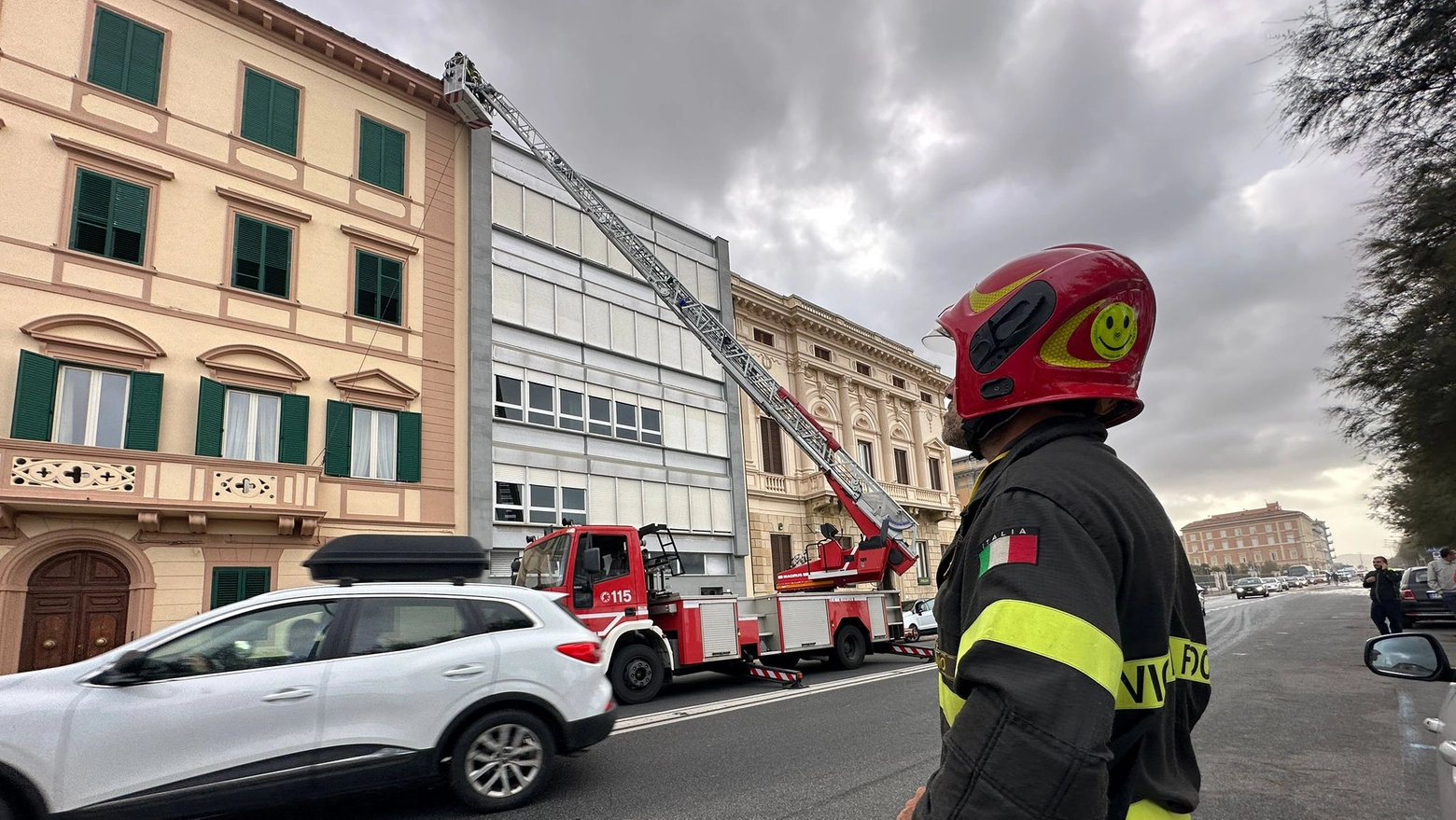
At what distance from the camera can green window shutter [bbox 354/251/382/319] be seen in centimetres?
1702

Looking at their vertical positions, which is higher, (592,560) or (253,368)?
(253,368)

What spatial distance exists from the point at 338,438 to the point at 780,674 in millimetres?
10104

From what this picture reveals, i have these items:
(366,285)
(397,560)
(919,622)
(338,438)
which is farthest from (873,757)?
(919,622)

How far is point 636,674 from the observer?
11047 millimetres

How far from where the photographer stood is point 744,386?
17.8 meters

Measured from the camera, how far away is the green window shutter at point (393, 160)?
18.1m

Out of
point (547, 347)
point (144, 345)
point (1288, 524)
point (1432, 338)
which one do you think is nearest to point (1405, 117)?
point (1432, 338)

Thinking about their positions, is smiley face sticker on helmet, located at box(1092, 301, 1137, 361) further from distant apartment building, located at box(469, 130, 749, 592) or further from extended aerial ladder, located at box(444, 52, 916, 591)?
distant apartment building, located at box(469, 130, 749, 592)

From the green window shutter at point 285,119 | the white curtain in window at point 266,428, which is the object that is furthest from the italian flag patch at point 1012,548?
the green window shutter at point 285,119

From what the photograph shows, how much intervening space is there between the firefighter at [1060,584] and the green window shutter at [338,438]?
639 inches

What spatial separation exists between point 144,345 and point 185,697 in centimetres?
1177

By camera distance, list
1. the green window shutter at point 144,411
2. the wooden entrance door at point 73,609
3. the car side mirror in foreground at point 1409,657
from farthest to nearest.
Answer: the green window shutter at point 144,411 < the wooden entrance door at point 73,609 < the car side mirror in foreground at point 1409,657

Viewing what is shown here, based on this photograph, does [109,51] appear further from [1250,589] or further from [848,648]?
[1250,589]

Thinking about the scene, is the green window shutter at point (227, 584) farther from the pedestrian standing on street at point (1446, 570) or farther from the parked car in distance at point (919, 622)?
the pedestrian standing on street at point (1446, 570)
